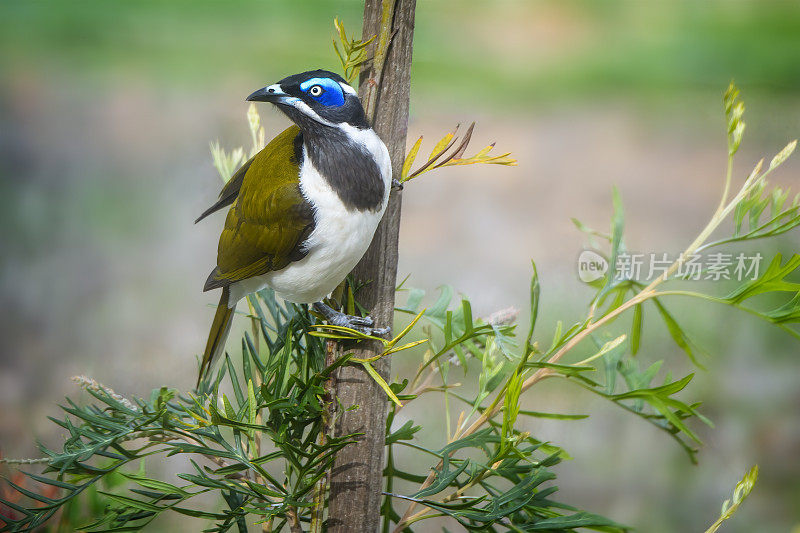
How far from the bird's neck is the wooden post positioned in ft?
0.11

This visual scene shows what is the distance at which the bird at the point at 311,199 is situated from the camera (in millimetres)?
477

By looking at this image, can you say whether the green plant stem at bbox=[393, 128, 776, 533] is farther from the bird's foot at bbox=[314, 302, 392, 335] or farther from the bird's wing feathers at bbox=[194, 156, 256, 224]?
the bird's wing feathers at bbox=[194, 156, 256, 224]

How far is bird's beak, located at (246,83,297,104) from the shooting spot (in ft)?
1.49

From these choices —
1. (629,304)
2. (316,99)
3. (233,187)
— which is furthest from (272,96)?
(629,304)

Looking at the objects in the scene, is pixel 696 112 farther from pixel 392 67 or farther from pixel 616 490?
pixel 392 67

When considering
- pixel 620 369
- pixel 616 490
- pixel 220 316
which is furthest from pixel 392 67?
pixel 616 490

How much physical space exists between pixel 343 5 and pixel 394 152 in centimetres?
55

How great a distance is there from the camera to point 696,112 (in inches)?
47.7

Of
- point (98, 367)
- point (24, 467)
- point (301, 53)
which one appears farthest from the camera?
point (301, 53)

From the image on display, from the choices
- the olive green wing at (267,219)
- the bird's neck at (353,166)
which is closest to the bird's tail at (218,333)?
the olive green wing at (267,219)

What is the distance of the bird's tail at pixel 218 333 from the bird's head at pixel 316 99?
167mm

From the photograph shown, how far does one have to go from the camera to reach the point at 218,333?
0.57m

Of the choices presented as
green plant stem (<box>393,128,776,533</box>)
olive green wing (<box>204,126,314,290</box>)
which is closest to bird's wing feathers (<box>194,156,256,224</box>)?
olive green wing (<box>204,126,314,290</box>)

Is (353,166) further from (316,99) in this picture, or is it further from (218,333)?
(218,333)
